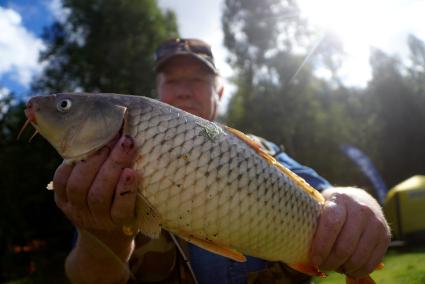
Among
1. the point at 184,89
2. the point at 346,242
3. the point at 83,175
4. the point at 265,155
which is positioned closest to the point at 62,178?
the point at 83,175

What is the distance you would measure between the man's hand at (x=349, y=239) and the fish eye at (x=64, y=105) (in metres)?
1.16

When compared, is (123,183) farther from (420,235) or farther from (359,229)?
(420,235)

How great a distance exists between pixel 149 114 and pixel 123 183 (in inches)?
11.1

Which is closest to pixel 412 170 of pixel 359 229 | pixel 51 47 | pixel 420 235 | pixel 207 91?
pixel 420 235

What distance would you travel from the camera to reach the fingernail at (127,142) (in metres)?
1.59

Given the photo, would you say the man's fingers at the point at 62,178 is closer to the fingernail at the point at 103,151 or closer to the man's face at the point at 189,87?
the fingernail at the point at 103,151

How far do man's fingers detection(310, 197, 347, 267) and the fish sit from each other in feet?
0.20

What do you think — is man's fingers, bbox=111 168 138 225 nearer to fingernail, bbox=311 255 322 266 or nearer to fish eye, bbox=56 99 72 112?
fish eye, bbox=56 99 72 112

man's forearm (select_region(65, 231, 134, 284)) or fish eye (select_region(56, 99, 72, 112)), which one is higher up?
fish eye (select_region(56, 99, 72, 112))

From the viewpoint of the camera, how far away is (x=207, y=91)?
3.88 m

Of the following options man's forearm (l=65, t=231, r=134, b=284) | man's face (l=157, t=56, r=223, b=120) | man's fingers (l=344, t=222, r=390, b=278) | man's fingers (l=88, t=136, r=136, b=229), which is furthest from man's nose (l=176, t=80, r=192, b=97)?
man's fingers (l=344, t=222, r=390, b=278)

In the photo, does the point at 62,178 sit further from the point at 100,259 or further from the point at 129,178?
the point at 100,259

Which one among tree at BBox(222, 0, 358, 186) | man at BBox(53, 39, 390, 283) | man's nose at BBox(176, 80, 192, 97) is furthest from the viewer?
tree at BBox(222, 0, 358, 186)

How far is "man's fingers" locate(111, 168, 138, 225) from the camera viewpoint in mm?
1598
